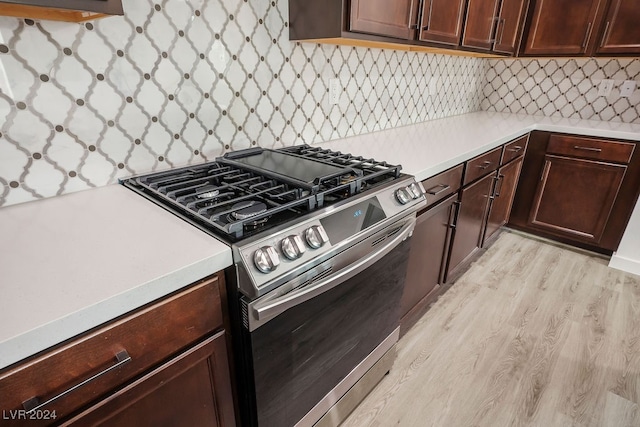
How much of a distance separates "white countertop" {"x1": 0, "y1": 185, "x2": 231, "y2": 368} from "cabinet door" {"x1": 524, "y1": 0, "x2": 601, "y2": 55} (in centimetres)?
281

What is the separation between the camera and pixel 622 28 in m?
2.22

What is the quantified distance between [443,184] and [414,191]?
401 mm

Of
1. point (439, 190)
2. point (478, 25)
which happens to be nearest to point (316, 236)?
point (439, 190)

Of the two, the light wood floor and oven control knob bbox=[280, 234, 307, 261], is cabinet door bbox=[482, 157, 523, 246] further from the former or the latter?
oven control knob bbox=[280, 234, 307, 261]

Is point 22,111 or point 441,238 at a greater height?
point 22,111

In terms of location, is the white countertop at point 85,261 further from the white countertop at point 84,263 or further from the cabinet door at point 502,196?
the cabinet door at point 502,196

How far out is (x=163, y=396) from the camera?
0.76 meters

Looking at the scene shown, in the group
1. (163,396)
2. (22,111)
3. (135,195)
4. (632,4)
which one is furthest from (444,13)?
(163,396)

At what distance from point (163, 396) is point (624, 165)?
2802mm

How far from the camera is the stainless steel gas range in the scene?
81 centimetres

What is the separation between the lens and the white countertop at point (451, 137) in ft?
4.99

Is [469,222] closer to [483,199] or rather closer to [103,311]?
[483,199]

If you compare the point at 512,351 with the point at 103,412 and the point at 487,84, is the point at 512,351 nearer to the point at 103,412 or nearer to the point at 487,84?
the point at 103,412

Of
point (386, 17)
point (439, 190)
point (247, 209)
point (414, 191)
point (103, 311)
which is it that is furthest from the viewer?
point (439, 190)
